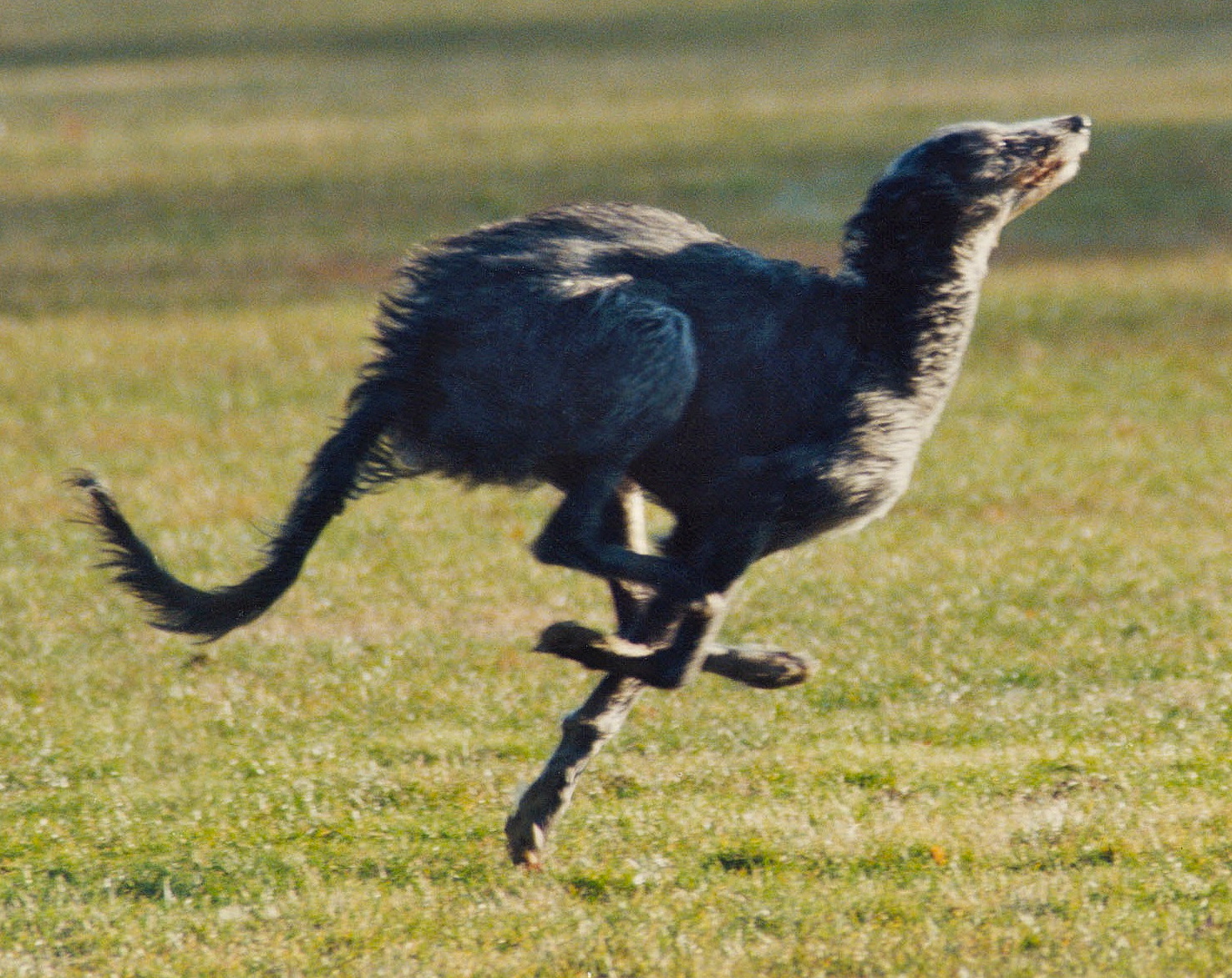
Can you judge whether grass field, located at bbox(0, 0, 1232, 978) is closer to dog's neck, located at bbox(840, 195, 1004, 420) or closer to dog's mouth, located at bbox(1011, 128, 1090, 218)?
dog's neck, located at bbox(840, 195, 1004, 420)

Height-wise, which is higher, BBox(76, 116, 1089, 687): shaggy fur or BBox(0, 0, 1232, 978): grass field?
BBox(76, 116, 1089, 687): shaggy fur

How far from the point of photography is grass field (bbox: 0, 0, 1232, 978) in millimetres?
5066

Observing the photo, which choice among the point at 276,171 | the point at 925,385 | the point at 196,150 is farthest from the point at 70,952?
the point at 196,150

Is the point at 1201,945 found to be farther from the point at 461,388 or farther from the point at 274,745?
the point at 274,745

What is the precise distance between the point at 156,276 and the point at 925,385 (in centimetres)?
1412

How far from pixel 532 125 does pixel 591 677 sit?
1956cm

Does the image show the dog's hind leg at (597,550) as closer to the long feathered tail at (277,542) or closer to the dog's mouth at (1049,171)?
the long feathered tail at (277,542)

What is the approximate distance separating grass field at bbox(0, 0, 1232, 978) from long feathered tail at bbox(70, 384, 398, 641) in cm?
80

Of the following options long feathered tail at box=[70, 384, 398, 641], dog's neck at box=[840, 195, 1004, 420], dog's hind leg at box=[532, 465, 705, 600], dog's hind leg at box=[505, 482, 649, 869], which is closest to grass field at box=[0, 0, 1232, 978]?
dog's hind leg at box=[505, 482, 649, 869]

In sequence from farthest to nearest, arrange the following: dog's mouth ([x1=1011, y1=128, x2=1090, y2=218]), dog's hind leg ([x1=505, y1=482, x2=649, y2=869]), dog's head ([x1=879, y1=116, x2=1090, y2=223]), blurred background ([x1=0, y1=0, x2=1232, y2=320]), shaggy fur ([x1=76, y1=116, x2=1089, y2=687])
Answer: blurred background ([x1=0, y1=0, x2=1232, y2=320])
dog's hind leg ([x1=505, y1=482, x2=649, y2=869])
dog's mouth ([x1=1011, y1=128, x2=1090, y2=218])
dog's head ([x1=879, y1=116, x2=1090, y2=223])
shaggy fur ([x1=76, y1=116, x2=1089, y2=687])

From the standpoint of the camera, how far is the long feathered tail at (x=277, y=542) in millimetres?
5246

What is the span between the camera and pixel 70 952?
4945 mm

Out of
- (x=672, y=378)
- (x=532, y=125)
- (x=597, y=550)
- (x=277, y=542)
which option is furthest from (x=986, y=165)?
(x=532, y=125)

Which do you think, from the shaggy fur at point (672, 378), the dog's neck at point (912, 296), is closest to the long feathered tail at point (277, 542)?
the shaggy fur at point (672, 378)
